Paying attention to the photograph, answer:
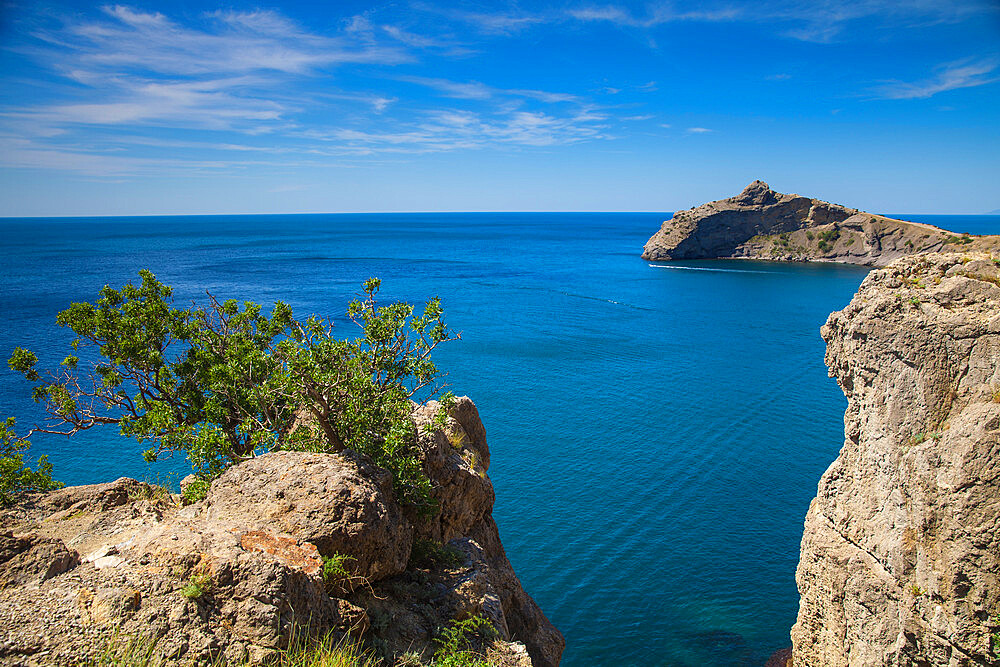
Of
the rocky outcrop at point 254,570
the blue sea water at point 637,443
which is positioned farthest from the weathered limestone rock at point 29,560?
the blue sea water at point 637,443

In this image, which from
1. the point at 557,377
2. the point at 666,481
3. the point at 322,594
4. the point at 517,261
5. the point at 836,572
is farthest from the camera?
the point at 517,261

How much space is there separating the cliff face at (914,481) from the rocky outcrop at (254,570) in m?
9.10

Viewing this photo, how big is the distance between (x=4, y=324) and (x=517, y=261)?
11042cm

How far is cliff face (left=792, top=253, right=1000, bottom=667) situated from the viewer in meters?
14.2

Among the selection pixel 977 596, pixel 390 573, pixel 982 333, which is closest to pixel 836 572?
pixel 977 596

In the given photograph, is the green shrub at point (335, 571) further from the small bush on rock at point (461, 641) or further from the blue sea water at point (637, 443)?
the blue sea water at point (637, 443)

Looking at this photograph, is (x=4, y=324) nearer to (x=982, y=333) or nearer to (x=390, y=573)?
(x=390, y=573)

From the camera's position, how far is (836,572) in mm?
17859

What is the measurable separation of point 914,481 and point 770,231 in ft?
503

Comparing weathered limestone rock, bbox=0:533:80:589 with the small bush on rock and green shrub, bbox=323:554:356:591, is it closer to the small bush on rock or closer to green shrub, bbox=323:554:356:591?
Answer: green shrub, bbox=323:554:356:591

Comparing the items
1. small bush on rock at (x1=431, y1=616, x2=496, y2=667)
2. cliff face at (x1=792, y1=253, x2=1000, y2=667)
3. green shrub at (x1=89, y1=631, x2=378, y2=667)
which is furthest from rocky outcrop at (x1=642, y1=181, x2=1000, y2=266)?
green shrub at (x1=89, y1=631, x2=378, y2=667)

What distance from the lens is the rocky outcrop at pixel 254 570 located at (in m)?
7.70

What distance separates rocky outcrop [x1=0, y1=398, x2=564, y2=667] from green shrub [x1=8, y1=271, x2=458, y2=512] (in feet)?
4.24

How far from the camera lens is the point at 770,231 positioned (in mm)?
153500
